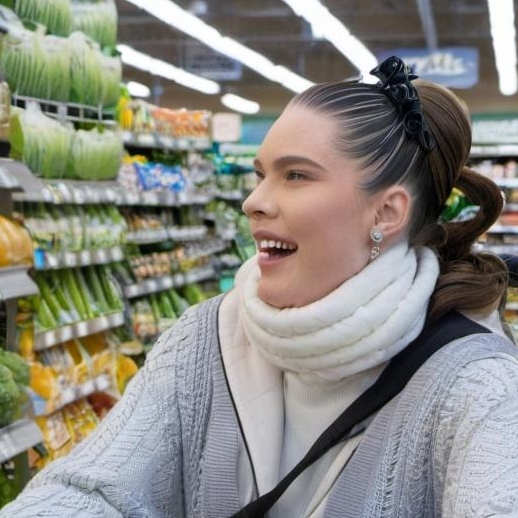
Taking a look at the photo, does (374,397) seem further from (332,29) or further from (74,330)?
(332,29)

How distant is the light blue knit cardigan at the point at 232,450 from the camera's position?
1.14 metres

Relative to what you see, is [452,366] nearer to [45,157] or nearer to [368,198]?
[368,198]

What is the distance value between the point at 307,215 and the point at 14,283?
215 cm

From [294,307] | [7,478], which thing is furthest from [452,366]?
[7,478]

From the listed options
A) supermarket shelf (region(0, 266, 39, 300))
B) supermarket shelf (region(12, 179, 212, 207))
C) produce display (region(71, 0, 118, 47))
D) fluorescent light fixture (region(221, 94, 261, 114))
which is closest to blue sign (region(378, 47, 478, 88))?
fluorescent light fixture (region(221, 94, 261, 114))

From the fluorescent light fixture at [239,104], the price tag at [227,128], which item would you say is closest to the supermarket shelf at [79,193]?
the price tag at [227,128]

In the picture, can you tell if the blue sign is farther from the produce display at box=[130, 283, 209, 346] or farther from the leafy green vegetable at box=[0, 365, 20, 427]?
the leafy green vegetable at box=[0, 365, 20, 427]

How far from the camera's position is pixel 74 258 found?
4375 mm

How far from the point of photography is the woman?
1.22 meters

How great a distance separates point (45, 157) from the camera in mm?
4191

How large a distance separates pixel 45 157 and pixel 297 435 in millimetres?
3083

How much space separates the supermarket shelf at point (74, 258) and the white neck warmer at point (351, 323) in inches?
111

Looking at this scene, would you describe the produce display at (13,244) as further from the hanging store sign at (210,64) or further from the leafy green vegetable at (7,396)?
the hanging store sign at (210,64)

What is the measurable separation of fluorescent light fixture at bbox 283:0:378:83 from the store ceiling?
42 centimetres
